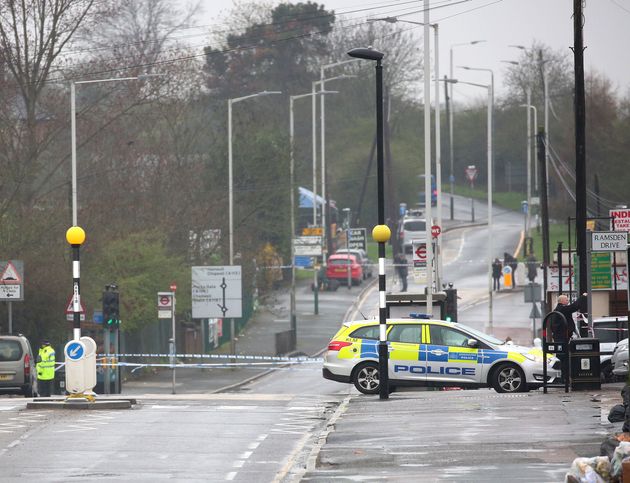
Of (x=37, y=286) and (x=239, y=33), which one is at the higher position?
(x=239, y=33)

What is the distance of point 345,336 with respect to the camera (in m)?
28.9

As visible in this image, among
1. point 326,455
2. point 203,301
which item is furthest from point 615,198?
point 326,455

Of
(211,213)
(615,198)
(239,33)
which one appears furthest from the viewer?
(239,33)

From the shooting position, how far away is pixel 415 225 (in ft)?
300

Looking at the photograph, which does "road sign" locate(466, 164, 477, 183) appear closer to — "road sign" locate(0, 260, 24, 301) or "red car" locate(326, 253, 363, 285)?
"red car" locate(326, 253, 363, 285)

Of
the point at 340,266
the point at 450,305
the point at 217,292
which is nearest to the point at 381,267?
the point at 450,305

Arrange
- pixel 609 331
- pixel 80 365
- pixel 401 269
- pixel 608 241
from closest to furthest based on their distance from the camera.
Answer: pixel 80 365, pixel 608 241, pixel 609 331, pixel 401 269

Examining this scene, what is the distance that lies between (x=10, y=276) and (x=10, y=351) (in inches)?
137

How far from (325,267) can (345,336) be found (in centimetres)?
5183

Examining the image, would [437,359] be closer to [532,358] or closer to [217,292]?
[532,358]

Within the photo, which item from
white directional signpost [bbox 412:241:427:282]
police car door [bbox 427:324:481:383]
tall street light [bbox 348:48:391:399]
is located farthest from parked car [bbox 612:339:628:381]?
white directional signpost [bbox 412:241:427:282]

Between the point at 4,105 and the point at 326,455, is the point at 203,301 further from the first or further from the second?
the point at 326,455

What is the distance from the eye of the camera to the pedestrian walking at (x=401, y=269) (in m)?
72.4

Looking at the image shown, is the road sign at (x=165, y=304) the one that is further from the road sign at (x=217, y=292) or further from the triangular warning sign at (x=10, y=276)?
the road sign at (x=217, y=292)
